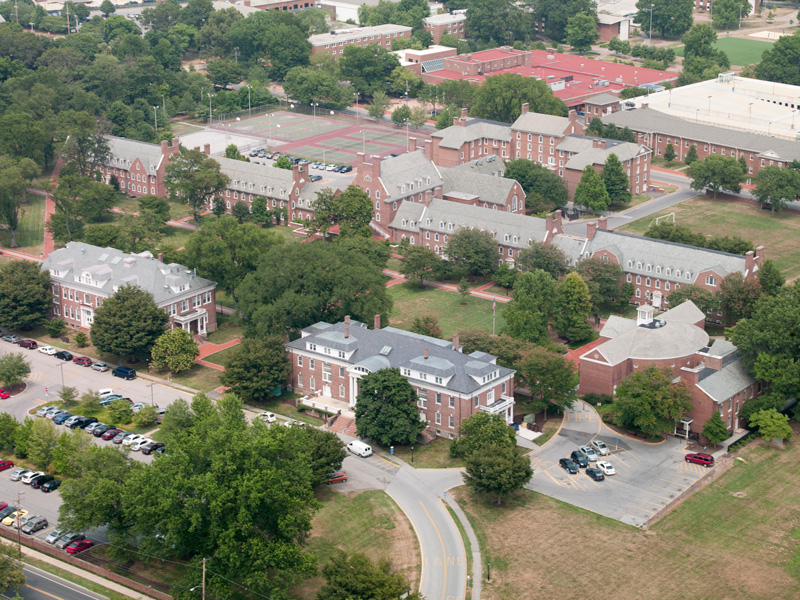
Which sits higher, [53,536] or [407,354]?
[407,354]

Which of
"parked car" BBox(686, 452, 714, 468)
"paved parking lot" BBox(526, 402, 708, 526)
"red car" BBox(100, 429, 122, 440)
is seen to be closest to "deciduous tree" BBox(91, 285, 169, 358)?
"red car" BBox(100, 429, 122, 440)

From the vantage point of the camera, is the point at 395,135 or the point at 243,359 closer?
the point at 243,359

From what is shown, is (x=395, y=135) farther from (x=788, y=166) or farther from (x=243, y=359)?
(x=243, y=359)

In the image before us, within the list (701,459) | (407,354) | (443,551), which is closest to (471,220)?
(407,354)

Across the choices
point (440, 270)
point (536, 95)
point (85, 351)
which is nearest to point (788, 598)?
point (440, 270)

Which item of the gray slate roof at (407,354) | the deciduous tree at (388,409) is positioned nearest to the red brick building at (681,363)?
the gray slate roof at (407,354)

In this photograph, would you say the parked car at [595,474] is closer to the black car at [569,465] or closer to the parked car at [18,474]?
the black car at [569,465]

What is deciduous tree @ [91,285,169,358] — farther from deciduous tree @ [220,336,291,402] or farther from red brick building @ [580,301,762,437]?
red brick building @ [580,301,762,437]

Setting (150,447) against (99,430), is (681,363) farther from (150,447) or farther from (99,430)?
(99,430)
